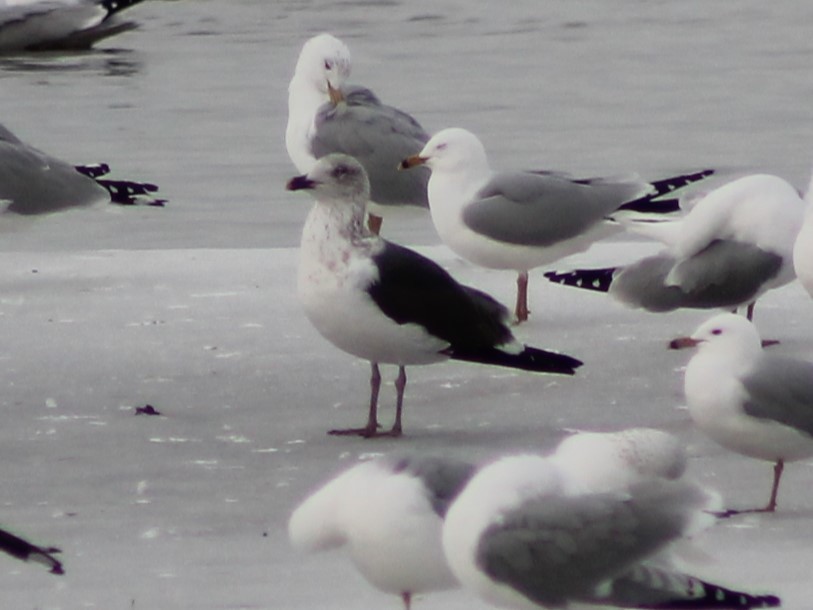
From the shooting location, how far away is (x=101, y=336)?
770 cm

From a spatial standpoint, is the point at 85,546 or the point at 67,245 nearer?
the point at 85,546

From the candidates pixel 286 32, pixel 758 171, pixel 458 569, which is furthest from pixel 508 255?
pixel 286 32

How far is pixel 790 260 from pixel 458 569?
3.22 meters

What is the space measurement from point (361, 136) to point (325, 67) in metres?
0.61

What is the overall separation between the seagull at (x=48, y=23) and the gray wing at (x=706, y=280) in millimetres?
12759

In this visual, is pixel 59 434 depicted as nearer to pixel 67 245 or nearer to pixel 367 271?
pixel 367 271

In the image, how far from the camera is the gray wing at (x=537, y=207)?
7938 mm

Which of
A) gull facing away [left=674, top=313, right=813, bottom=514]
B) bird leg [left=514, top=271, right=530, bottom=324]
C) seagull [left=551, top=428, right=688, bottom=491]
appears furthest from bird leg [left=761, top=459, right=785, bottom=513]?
bird leg [left=514, top=271, right=530, bottom=324]

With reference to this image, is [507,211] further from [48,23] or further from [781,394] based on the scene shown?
[48,23]

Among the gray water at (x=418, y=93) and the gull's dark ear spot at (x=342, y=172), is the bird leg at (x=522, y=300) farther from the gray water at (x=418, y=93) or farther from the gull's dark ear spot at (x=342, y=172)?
the gray water at (x=418, y=93)

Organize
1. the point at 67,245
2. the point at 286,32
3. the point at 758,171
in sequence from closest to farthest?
the point at 67,245, the point at 758,171, the point at 286,32

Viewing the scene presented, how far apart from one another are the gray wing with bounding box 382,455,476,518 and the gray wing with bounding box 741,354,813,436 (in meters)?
1.15

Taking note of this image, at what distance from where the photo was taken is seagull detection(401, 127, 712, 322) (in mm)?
7953

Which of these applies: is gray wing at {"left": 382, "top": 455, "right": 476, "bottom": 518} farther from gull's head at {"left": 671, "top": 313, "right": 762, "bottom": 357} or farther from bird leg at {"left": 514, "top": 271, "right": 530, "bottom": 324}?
bird leg at {"left": 514, "top": 271, "right": 530, "bottom": 324}
